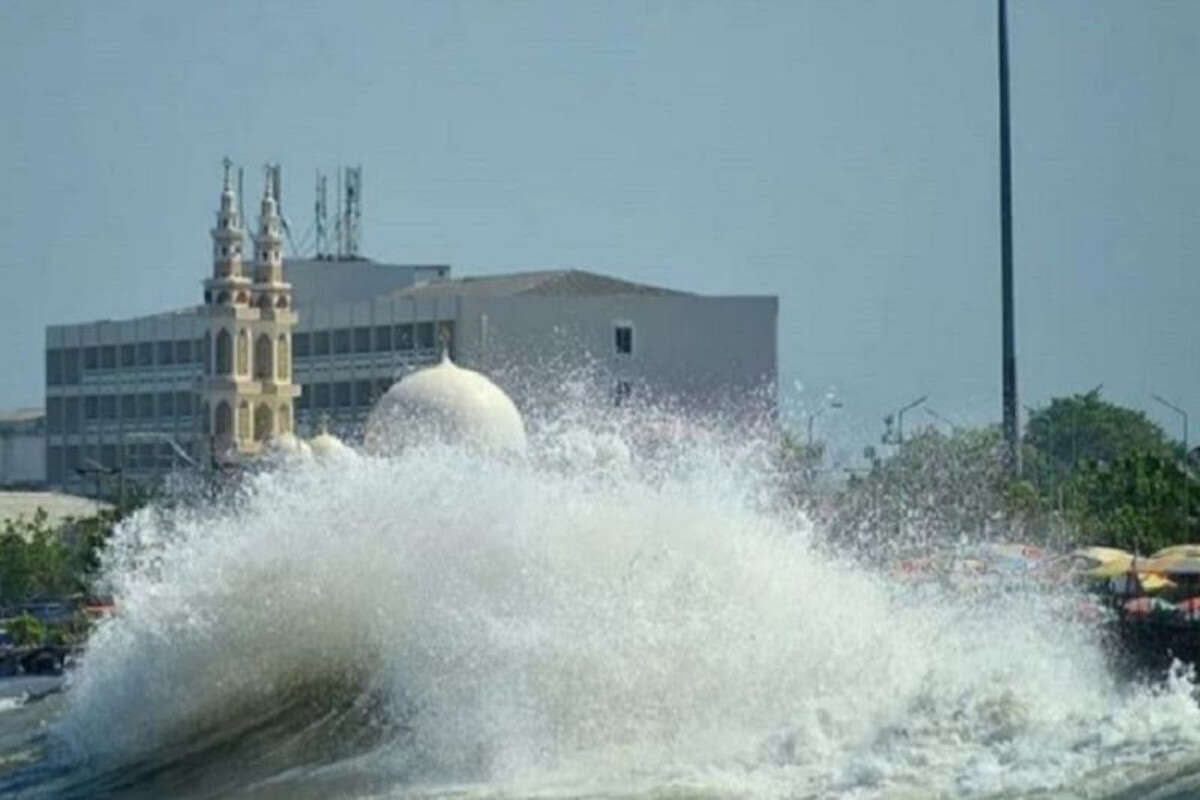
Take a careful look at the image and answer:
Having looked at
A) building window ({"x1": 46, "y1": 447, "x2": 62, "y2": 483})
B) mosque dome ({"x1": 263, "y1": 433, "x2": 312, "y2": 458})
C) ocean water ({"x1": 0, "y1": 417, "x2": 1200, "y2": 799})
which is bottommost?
ocean water ({"x1": 0, "y1": 417, "x2": 1200, "y2": 799})

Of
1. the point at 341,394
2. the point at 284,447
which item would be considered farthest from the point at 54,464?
the point at 284,447

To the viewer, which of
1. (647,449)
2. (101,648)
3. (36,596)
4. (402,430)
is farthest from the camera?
(36,596)

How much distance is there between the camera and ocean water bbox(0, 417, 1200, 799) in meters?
28.0

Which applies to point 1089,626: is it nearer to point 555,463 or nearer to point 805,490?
point 555,463

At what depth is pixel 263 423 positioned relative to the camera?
342 feet

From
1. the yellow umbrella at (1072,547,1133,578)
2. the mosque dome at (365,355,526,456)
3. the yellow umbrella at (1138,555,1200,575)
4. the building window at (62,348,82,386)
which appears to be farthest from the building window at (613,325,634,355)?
the yellow umbrella at (1138,555,1200,575)

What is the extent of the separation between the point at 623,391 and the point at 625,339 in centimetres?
462

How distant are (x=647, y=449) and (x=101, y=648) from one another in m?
23.7

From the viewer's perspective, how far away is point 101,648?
38.1 metres

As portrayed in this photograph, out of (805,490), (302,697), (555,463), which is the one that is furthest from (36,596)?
(302,697)

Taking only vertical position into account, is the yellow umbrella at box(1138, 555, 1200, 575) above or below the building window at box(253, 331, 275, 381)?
below

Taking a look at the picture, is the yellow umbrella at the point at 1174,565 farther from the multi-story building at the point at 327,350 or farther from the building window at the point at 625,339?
the building window at the point at 625,339

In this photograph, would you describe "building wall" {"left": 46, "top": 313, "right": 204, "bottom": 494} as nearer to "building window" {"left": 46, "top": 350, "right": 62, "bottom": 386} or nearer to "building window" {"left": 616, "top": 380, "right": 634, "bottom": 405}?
"building window" {"left": 46, "top": 350, "right": 62, "bottom": 386}

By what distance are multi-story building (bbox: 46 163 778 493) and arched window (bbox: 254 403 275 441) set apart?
0.15 feet
